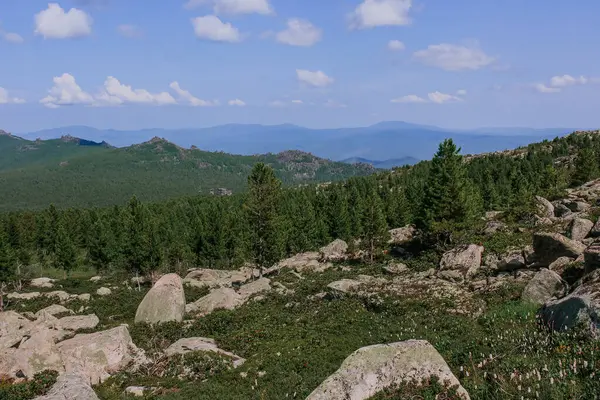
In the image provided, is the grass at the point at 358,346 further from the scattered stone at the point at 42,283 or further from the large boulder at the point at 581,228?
the scattered stone at the point at 42,283

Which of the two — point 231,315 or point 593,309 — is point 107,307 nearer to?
point 231,315

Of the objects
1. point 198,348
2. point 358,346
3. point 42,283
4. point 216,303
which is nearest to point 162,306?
point 216,303

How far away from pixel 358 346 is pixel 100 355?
45.5ft

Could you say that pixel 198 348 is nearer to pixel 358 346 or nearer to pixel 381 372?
pixel 358 346

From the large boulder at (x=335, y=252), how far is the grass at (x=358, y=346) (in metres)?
32.3

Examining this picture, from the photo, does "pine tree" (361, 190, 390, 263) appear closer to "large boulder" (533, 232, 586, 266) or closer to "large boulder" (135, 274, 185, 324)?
"large boulder" (533, 232, 586, 266)

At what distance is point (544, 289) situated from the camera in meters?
22.4

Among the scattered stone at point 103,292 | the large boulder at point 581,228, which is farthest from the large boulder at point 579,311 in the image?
the scattered stone at point 103,292

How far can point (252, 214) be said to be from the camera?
59062mm

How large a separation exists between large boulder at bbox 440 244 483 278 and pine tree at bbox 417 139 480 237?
10.9m

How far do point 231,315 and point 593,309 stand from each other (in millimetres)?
24903

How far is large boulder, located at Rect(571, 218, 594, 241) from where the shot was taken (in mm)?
35800

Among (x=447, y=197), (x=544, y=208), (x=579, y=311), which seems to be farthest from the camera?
(x=544, y=208)

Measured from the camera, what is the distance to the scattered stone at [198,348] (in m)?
21.1
